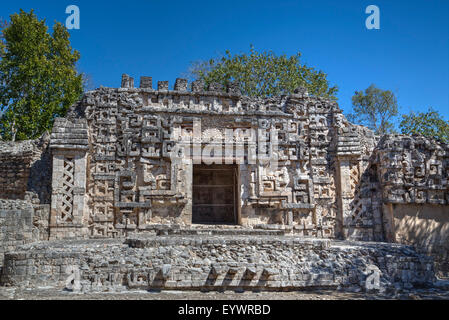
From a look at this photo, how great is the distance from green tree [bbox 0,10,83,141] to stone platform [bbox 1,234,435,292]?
31.1 feet

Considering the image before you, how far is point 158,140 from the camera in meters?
11.3

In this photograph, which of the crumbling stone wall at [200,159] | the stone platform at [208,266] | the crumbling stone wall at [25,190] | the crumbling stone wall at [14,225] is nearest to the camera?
the stone platform at [208,266]

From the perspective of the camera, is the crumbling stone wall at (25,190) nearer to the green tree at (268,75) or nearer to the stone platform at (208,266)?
the stone platform at (208,266)

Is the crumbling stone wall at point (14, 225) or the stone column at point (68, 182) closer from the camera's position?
the crumbling stone wall at point (14, 225)

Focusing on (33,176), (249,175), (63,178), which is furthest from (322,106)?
(33,176)

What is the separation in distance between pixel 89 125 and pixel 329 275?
25.2 ft

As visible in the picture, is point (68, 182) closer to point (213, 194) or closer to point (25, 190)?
point (25, 190)

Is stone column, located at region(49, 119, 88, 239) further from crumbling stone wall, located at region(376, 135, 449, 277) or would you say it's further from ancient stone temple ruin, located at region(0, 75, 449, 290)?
crumbling stone wall, located at region(376, 135, 449, 277)

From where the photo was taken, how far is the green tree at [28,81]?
54.2 ft

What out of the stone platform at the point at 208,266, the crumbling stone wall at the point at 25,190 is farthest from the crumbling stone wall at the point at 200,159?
the stone platform at the point at 208,266

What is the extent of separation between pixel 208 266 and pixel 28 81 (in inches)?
512

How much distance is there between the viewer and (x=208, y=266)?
793 cm

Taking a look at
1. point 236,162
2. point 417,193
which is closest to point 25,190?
point 236,162

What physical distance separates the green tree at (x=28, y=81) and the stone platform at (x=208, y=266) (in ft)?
31.1
